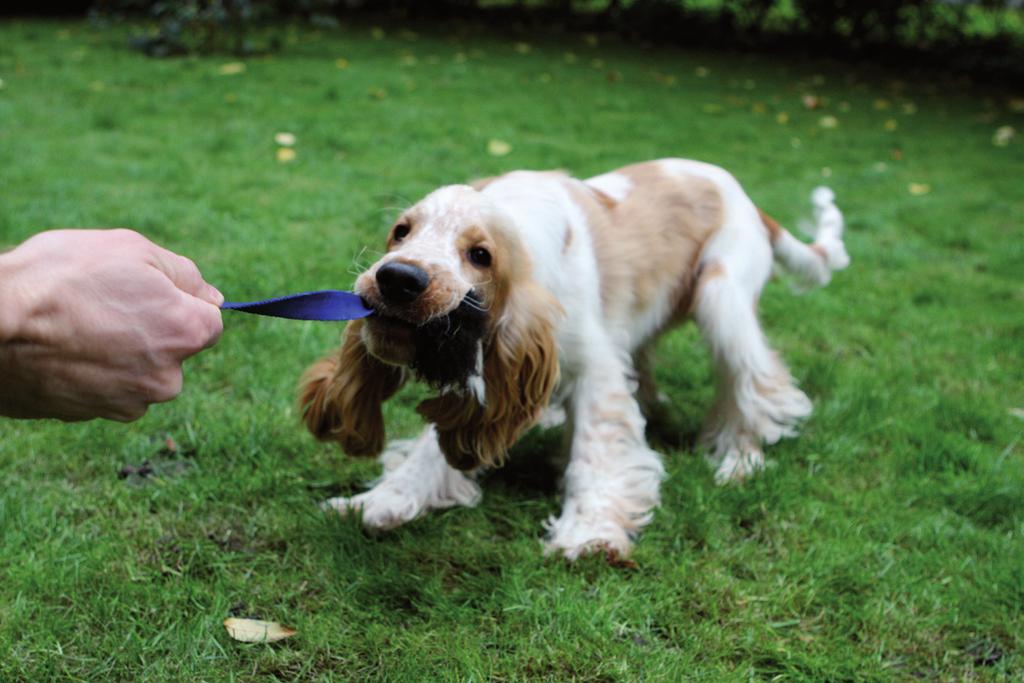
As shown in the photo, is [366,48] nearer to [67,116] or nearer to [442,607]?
[67,116]

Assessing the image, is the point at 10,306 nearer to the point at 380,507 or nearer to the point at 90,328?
the point at 90,328

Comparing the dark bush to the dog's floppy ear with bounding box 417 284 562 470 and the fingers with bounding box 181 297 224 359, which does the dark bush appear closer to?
the dog's floppy ear with bounding box 417 284 562 470

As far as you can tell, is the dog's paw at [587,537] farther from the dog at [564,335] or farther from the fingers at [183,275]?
the fingers at [183,275]

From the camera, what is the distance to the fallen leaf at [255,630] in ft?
7.53

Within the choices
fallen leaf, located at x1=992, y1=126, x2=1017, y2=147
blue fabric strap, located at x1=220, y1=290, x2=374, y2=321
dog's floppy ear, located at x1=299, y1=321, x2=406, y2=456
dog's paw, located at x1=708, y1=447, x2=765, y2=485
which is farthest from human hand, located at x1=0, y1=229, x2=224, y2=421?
fallen leaf, located at x1=992, y1=126, x2=1017, y2=147

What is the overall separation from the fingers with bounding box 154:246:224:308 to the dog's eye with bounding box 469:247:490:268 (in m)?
0.86

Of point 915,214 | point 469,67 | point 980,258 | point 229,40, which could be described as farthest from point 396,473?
point 229,40

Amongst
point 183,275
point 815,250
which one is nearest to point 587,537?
point 183,275

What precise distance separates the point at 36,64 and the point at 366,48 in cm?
370

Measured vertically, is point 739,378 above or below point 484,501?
above

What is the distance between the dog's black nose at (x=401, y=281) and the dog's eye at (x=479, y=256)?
0.93ft

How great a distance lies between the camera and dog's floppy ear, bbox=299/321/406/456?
9.06ft

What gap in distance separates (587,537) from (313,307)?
1.20m

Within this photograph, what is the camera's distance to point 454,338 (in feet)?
8.03
